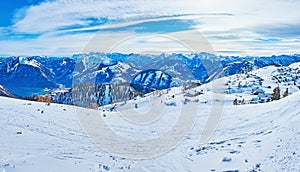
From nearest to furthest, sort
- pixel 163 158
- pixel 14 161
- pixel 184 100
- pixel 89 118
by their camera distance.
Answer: pixel 14 161
pixel 163 158
pixel 89 118
pixel 184 100

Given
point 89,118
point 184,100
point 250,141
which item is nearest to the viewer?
point 250,141

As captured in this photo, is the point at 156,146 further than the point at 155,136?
No

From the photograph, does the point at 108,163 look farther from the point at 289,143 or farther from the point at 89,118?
the point at 89,118

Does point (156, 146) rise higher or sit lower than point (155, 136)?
lower

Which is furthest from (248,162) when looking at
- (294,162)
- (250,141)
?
(250,141)

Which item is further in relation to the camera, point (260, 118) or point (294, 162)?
point (260, 118)

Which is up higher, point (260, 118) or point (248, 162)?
point (260, 118)
